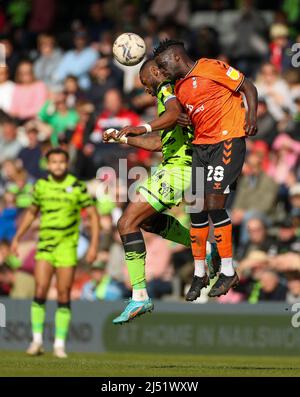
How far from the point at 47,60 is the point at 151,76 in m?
12.0

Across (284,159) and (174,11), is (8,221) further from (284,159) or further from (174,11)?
(174,11)

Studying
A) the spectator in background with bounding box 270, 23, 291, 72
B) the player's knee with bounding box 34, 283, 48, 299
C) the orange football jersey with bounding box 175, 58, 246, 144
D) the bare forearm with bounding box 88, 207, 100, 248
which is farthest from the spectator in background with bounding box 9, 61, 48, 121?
the orange football jersey with bounding box 175, 58, 246, 144

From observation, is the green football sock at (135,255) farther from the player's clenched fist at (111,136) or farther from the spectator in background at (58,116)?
the spectator in background at (58,116)

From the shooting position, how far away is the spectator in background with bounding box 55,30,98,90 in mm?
24469

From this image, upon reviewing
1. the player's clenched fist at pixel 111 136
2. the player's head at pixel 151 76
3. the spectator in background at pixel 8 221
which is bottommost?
the spectator in background at pixel 8 221

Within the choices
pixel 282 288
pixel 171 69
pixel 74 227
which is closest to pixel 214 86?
pixel 171 69

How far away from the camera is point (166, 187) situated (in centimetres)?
1321

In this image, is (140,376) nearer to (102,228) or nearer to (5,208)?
(102,228)

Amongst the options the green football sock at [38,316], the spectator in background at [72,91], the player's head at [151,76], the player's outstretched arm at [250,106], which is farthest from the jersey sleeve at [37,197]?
the spectator in background at [72,91]

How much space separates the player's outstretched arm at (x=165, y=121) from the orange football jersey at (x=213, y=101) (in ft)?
0.53

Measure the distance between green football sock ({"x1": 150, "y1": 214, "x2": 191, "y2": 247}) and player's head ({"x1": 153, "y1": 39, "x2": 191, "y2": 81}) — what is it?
152 cm

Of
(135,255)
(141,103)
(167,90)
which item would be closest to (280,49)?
(141,103)

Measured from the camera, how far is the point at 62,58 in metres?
25.0

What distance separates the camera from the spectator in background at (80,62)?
24.5 metres
